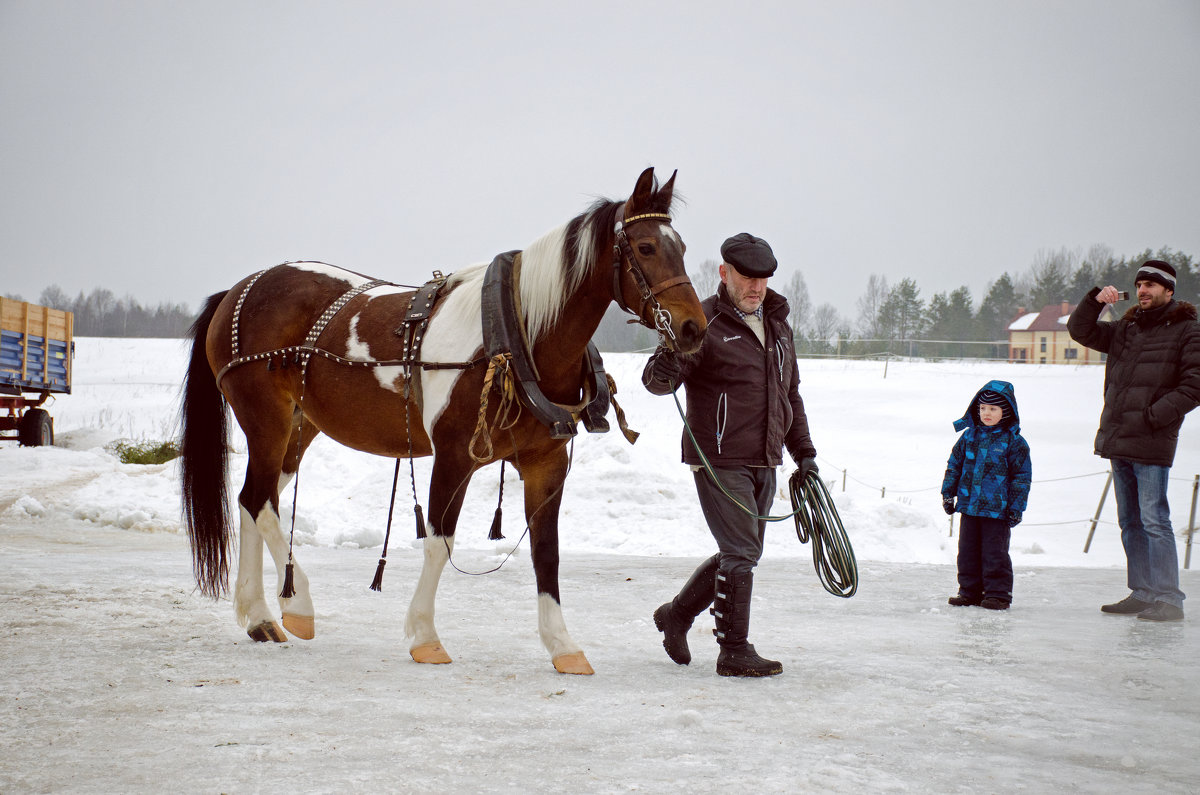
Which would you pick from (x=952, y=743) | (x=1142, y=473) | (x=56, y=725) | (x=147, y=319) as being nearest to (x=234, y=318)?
(x=56, y=725)

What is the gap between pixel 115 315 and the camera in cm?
6562

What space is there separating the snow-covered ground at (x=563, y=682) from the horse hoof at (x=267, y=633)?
96 mm

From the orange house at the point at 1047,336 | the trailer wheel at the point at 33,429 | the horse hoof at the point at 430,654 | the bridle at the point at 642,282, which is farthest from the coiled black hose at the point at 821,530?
the orange house at the point at 1047,336

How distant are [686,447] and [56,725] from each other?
8.25 feet

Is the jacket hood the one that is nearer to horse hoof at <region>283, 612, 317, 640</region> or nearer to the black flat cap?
the black flat cap

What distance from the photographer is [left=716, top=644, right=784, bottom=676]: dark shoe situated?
365 centimetres

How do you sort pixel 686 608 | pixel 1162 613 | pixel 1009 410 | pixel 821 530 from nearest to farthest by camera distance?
1. pixel 686 608
2. pixel 821 530
3. pixel 1162 613
4. pixel 1009 410

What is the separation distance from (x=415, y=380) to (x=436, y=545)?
2.46 ft

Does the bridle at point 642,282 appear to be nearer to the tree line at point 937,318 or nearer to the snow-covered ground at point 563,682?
the snow-covered ground at point 563,682

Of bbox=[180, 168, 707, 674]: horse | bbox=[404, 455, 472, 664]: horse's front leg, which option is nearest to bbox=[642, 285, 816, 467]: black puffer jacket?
bbox=[180, 168, 707, 674]: horse

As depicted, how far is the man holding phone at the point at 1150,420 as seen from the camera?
5.07 metres

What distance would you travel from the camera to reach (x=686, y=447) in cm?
399

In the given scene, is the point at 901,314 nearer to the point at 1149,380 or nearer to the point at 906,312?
the point at 906,312

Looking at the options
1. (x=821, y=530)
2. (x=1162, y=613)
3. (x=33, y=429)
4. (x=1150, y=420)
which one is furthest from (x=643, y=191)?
(x=33, y=429)
